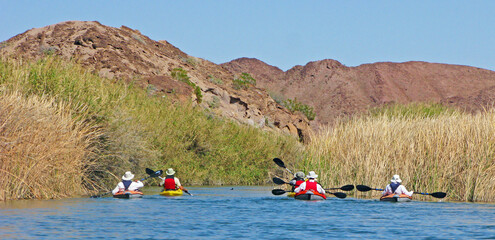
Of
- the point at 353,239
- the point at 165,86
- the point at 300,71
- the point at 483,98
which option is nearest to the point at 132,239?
the point at 353,239

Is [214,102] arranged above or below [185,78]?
below

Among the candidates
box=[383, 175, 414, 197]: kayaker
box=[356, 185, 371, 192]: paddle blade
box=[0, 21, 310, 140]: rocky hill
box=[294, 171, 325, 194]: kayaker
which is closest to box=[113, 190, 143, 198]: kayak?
box=[294, 171, 325, 194]: kayaker

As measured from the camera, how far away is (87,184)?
87.6 ft

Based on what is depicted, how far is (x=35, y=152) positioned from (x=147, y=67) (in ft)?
145

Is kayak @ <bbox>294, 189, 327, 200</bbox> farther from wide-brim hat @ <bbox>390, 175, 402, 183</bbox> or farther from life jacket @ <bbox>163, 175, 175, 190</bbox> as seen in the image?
life jacket @ <bbox>163, 175, 175, 190</bbox>

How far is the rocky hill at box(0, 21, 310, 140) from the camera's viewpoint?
60031mm

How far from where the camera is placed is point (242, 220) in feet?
59.9

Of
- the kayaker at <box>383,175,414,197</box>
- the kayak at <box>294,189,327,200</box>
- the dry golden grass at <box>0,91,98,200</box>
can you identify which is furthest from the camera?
the kayak at <box>294,189,327,200</box>

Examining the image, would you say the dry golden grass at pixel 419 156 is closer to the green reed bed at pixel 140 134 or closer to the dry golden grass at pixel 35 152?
the green reed bed at pixel 140 134

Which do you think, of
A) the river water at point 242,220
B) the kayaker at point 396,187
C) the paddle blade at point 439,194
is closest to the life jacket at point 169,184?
the river water at point 242,220

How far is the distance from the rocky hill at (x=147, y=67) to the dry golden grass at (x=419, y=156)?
3164cm

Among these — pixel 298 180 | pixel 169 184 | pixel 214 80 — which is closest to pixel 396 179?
pixel 298 180

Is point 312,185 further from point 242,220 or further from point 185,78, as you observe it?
point 185,78

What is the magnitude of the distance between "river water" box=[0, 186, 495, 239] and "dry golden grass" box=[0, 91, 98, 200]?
0.66 meters
